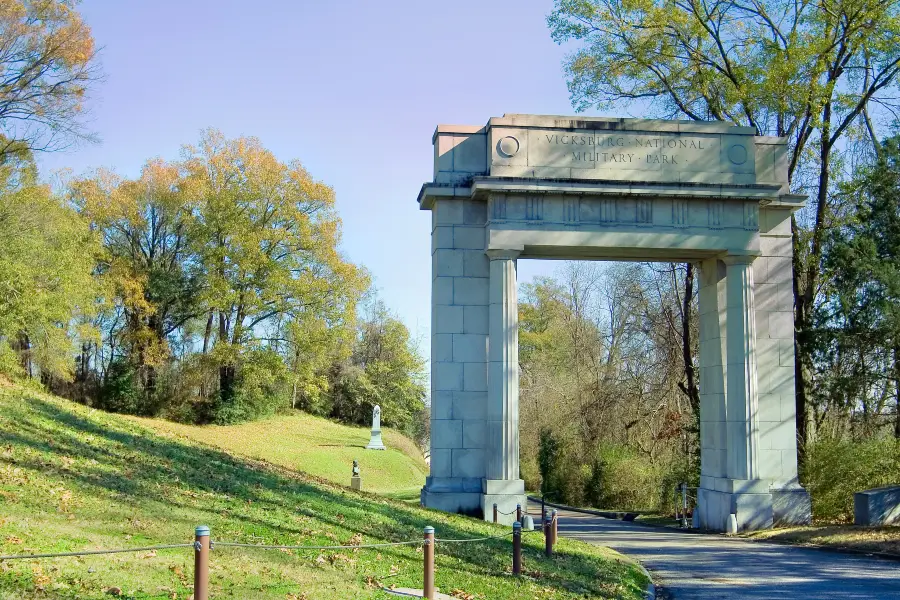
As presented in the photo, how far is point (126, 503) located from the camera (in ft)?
40.2

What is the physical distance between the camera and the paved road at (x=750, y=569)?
12.5 metres

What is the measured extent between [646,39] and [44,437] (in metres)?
21.9

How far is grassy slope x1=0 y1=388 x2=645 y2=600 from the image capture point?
912cm

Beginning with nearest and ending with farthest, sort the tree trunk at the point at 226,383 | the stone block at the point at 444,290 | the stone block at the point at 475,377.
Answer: the stone block at the point at 475,377 → the stone block at the point at 444,290 → the tree trunk at the point at 226,383

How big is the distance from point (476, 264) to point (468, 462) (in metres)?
4.66

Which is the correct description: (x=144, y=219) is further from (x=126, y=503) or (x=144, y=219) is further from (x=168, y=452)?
(x=126, y=503)

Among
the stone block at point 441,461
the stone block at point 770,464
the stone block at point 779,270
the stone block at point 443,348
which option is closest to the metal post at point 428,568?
the stone block at point 441,461

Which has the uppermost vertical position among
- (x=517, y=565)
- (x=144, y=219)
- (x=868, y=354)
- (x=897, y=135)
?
(x=144, y=219)

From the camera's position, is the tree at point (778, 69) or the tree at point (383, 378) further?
the tree at point (383, 378)

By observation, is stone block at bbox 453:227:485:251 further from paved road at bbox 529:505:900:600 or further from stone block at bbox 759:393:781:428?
stone block at bbox 759:393:781:428

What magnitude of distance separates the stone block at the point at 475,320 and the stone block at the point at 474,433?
2.13m

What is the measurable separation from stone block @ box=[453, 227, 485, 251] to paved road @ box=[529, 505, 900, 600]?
24.2 ft

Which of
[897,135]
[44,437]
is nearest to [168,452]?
[44,437]

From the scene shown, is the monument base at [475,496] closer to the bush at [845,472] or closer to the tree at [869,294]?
the bush at [845,472]
